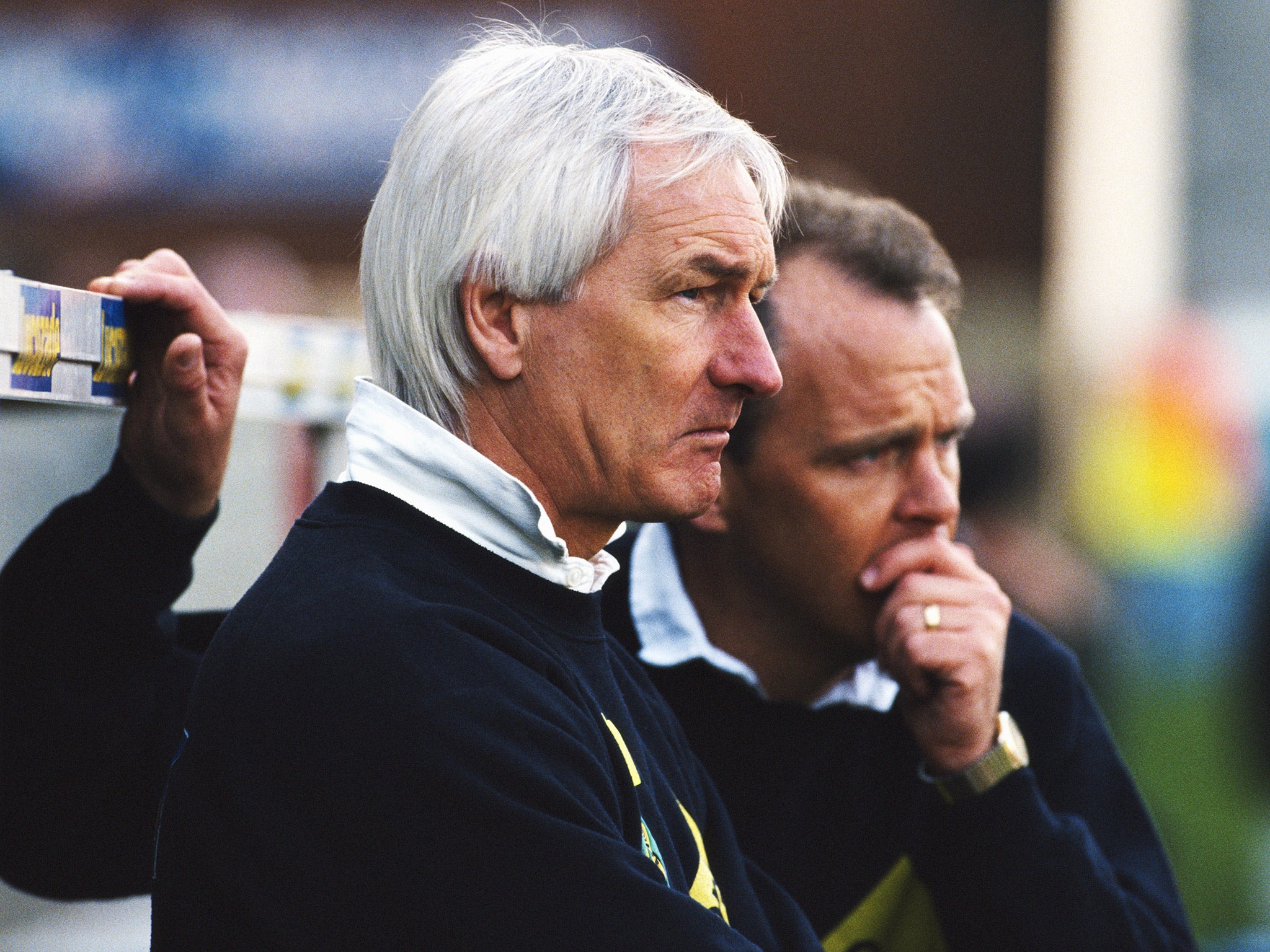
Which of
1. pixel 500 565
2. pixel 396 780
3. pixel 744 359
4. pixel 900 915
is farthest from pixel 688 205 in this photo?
pixel 900 915

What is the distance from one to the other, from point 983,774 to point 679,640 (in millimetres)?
557

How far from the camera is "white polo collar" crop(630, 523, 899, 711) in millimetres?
2447

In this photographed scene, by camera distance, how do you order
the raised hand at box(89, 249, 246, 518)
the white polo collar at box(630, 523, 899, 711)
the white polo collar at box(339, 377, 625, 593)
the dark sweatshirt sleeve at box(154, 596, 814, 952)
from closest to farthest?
the dark sweatshirt sleeve at box(154, 596, 814, 952)
the white polo collar at box(339, 377, 625, 593)
the raised hand at box(89, 249, 246, 518)
the white polo collar at box(630, 523, 899, 711)

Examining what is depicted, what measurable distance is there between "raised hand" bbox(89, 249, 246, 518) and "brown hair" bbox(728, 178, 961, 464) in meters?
0.85

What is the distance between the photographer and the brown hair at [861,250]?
8.19ft

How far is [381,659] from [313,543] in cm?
21

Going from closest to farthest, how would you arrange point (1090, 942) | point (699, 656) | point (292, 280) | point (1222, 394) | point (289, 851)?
point (289, 851), point (1090, 942), point (699, 656), point (1222, 394), point (292, 280)

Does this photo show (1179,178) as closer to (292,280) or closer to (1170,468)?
(1170,468)

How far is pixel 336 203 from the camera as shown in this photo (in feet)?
35.0

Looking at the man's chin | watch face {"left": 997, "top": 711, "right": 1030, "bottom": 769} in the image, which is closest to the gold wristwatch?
watch face {"left": 997, "top": 711, "right": 1030, "bottom": 769}

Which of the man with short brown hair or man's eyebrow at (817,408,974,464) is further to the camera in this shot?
man's eyebrow at (817,408,974,464)

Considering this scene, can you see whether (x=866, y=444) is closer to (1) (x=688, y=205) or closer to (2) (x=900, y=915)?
(2) (x=900, y=915)

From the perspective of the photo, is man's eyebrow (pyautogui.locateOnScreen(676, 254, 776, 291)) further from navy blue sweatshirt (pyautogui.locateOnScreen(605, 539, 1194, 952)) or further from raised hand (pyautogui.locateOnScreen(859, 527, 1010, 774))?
navy blue sweatshirt (pyautogui.locateOnScreen(605, 539, 1194, 952))

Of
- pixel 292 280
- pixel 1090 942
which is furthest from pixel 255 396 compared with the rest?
pixel 292 280
